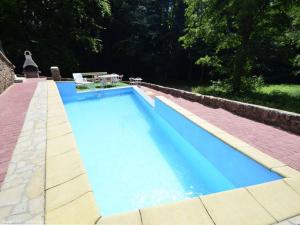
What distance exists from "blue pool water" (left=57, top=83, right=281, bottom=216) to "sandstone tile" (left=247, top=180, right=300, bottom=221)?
319 mm

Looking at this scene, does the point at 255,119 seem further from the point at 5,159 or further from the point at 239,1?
the point at 239,1

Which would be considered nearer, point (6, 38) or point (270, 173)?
point (270, 173)

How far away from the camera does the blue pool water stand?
403 centimetres

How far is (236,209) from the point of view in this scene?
2486 mm

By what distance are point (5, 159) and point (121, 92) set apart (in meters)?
10.9

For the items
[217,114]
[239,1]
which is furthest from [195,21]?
[217,114]

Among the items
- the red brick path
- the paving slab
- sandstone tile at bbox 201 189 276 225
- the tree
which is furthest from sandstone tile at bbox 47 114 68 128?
the tree

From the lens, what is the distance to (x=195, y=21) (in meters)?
15.0

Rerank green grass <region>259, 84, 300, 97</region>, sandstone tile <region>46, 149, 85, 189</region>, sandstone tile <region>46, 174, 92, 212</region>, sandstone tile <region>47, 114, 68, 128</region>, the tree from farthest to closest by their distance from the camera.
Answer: the tree, green grass <region>259, 84, 300, 97</region>, sandstone tile <region>47, 114, 68, 128</region>, sandstone tile <region>46, 149, 85, 189</region>, sandstone tile <region>46, 174, 92, 212</region>

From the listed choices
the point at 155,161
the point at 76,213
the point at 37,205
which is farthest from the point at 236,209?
the point at 155,161

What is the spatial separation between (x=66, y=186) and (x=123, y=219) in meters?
0.91

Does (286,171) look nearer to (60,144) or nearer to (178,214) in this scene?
(178,214)

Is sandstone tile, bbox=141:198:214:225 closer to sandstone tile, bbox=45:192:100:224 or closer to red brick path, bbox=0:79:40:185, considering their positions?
sandstone tile, bbox=45:192:100:224

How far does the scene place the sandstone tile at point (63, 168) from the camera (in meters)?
2.94
